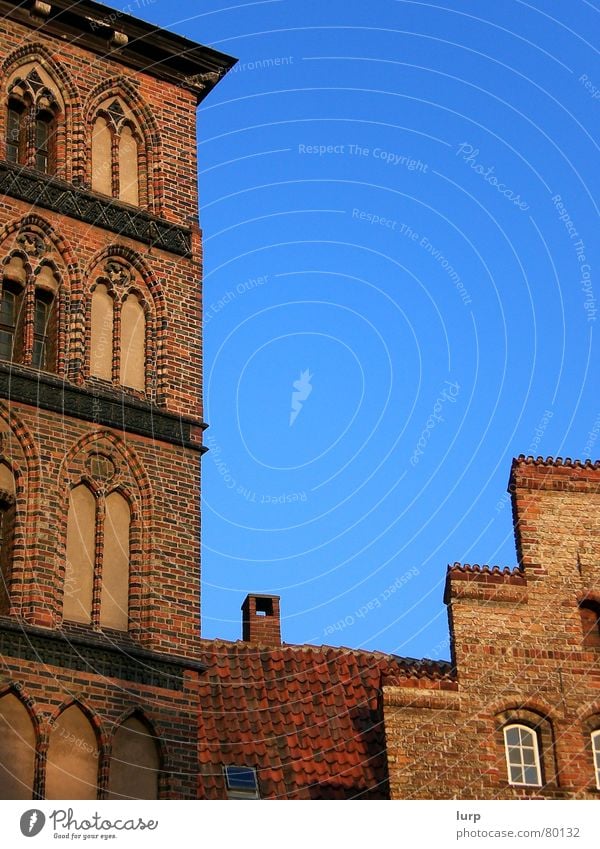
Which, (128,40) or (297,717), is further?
(128,40)

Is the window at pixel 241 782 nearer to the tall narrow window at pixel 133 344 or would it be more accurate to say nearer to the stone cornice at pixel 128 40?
the tall narrow window at pixel 133 344

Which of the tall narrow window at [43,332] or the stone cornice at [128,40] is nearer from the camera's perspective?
→ the tall narrow window at [43,332]

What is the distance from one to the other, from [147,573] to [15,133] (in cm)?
763

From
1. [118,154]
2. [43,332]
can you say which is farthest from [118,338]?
[118,154]

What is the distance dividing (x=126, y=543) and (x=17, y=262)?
4.63m

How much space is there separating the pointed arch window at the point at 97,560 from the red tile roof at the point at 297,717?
2134 millimetres

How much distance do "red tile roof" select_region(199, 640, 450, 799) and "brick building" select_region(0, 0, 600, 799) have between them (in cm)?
4

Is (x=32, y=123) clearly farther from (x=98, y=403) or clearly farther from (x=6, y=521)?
(x=6, y=521)

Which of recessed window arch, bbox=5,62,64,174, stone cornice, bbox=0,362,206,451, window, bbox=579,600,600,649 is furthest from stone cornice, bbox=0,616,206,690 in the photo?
recessed window arch, bbox=5,62,64,174

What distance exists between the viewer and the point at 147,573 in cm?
2747

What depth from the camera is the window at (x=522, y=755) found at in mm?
26359
